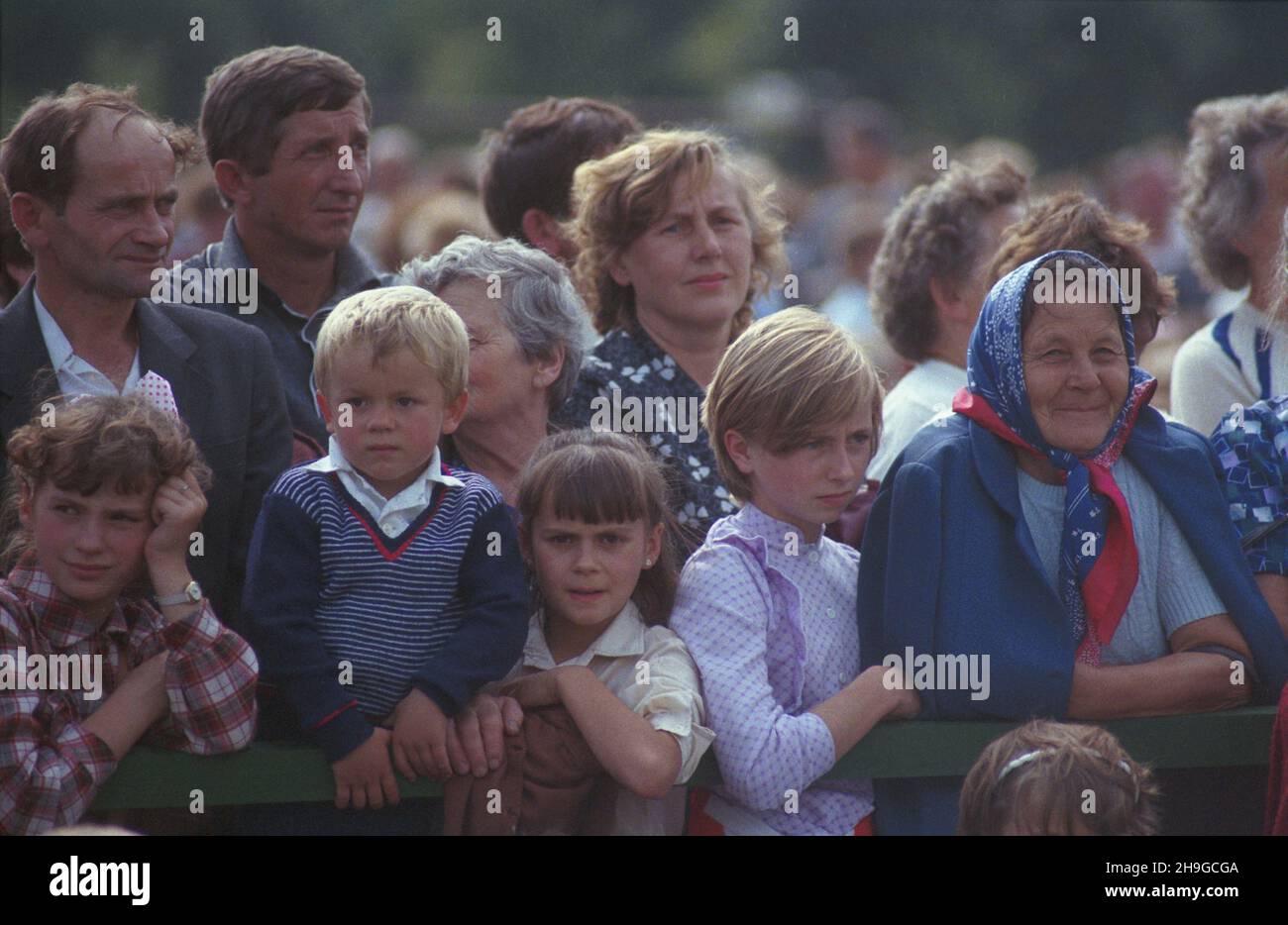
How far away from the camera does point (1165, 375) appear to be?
6.19 meters

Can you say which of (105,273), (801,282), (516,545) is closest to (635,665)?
(516,545)

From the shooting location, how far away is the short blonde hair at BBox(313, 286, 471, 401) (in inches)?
133

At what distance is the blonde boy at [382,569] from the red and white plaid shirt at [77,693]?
0.34ft

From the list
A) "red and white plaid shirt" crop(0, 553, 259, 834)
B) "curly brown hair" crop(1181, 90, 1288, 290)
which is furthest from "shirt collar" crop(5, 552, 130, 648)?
"curly brown hair" crop(1181, 90, 1288, 290)

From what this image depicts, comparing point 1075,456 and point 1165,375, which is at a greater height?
point 1165,375

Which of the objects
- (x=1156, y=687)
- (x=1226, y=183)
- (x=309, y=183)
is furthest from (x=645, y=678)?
(x=1226, y=183)

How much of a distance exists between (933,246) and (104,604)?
2555 mm

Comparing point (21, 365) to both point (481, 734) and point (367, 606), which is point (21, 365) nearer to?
point (367, 606)

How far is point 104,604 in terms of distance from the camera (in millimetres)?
3344

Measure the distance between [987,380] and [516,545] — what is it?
1065 mm

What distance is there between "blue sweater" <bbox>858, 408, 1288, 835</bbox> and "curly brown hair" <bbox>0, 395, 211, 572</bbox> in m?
1.43

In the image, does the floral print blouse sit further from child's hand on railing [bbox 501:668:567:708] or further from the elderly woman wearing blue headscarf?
child's hand on railing [bbox 501:668:567:708]

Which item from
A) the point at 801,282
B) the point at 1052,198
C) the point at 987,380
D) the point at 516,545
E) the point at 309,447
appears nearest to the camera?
the point at 516,545
